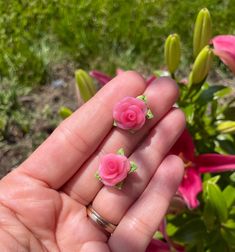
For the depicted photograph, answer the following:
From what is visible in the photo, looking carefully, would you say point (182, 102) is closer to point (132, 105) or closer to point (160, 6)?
point (132, 105)

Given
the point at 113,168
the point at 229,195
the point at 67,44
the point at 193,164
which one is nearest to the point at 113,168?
the point at 113,168

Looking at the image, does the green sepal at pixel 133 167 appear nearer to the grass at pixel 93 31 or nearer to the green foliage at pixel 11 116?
the green foliage at pixel 11 116

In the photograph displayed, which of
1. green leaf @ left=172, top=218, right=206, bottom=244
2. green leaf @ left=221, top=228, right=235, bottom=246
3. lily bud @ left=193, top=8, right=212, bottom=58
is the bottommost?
green leaf @ left=221, top=228, right=235, bottom=246

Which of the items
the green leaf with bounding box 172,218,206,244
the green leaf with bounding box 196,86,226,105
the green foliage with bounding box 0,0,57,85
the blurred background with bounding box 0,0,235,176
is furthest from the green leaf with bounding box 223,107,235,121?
the green foliage with bounding box 0,0,57,85

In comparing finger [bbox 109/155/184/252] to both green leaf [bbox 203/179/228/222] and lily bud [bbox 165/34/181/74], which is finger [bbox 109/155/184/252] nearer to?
green leaf [bbox 203/179/228/222]

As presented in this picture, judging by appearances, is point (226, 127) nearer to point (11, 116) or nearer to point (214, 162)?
point (214, 162)

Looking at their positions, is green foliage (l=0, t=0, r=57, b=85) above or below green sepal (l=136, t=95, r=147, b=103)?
below

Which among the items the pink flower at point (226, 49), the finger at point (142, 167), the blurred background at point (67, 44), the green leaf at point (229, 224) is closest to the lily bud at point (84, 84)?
the finger at point (142, 167)
